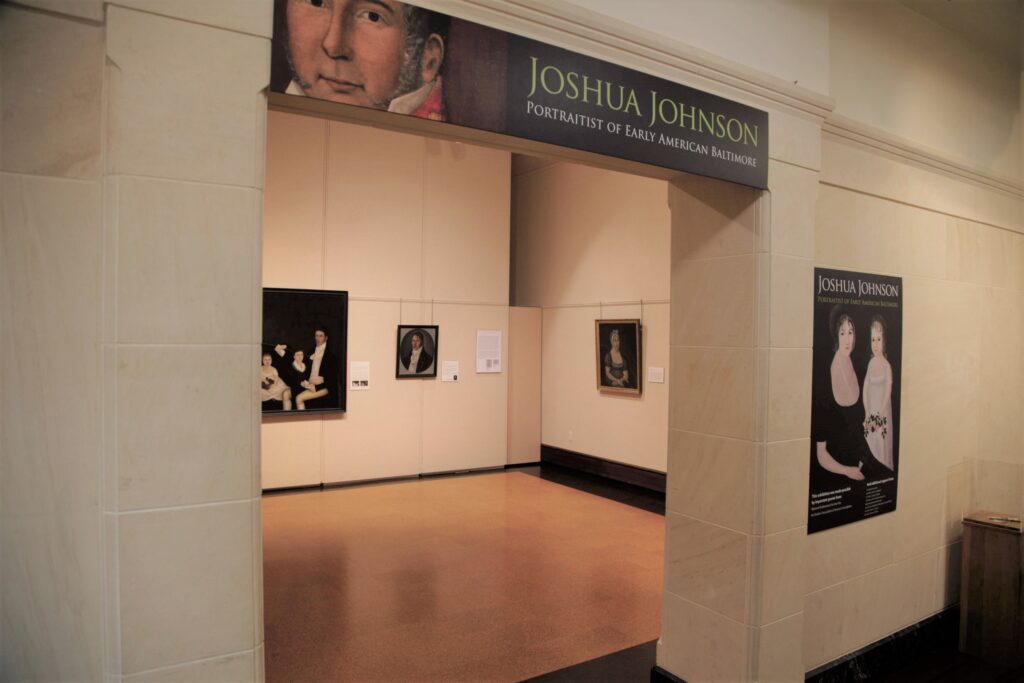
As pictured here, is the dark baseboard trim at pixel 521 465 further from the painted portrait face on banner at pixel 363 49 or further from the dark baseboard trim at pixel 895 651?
the painted portrait face on banner at pixel 363 49

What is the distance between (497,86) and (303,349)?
7083mm

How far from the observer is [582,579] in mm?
6141

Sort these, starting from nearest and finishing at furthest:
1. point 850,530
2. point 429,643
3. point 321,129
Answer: point 850,530 → point 429,643 → point 321,129

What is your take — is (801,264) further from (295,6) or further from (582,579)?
(582,579)

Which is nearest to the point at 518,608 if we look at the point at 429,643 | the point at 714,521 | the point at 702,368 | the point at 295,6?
the point at 429,643

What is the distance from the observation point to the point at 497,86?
8.74 feet

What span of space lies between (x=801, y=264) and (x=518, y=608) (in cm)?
346

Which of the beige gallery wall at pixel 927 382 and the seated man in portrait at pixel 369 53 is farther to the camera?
the beige gallery wall at pixel 927 382

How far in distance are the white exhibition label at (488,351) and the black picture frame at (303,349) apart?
223 cm

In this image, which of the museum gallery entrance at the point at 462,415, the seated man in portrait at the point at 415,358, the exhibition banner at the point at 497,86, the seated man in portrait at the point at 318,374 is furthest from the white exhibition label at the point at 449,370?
the exhibition banner at the point at 497,86

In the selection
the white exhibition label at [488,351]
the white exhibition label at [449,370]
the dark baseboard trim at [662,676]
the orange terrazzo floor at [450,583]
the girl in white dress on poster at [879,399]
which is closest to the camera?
the dark baseboard trim at [662,676]

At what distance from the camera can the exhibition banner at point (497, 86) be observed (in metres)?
2.28

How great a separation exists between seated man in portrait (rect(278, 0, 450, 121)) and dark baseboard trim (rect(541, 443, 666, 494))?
25.0 feet

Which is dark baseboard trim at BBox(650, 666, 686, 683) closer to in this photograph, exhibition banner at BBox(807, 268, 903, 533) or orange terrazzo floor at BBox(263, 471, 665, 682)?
orange terrazzo floor at BBox(263, 471, 665, 682)
